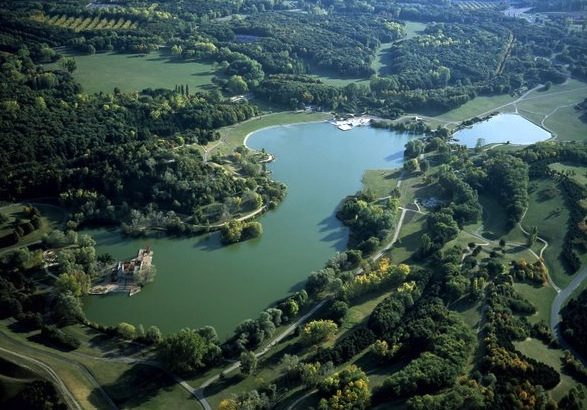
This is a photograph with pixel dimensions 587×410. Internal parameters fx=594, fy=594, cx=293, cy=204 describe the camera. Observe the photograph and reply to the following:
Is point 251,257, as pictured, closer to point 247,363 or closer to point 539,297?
point 247,363

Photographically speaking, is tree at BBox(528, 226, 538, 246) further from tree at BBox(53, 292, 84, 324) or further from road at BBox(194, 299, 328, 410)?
tree at BBox(53, 292, 84, 324)

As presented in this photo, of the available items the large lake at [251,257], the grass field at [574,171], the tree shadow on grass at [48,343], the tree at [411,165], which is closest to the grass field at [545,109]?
the grass field at [574,171]

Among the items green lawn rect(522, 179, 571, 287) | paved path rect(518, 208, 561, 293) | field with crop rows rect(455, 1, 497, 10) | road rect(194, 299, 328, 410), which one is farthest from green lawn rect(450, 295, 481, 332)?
field with crop rows rect(455, 1, 497, 10)

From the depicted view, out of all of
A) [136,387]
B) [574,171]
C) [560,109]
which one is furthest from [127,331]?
[560,109]

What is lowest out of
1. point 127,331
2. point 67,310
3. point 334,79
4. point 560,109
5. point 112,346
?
Result: point 112,346

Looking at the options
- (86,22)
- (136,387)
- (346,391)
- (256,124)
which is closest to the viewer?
(346,391)

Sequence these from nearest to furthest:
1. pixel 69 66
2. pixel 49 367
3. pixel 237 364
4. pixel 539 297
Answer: pixel 49 367 → pixel 237 364 → pixel 539 297 → pixel 69 66
